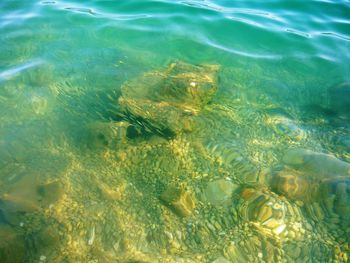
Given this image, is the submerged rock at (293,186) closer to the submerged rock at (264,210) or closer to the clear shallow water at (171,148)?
the clear shallow water at (171,148)

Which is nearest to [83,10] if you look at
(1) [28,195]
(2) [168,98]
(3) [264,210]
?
(2) [168,98]

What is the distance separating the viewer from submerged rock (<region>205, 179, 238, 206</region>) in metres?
3.63

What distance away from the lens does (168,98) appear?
493 centimetres

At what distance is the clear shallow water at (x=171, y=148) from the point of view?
323 cm

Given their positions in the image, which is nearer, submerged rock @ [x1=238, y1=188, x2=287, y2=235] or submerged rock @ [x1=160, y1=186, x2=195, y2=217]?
submerged rock @ [x1=238, y1=188, x2=287, y2=235]

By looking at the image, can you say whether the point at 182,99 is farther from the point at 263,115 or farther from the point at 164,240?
the point at 164,240

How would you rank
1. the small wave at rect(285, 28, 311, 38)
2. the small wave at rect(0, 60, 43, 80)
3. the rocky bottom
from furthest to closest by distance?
the small wave at rect(285, 28, 311, 38), the small wave at rect(0, 60, 43, 80), the rocky bottom

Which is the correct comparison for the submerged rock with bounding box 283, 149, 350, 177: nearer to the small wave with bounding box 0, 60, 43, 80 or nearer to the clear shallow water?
the clear shallow water

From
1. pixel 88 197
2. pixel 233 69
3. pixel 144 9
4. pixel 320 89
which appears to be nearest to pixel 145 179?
pixel 88 197

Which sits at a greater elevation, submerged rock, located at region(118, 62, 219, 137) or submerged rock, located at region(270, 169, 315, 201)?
submerged rock, located at region(118, 62, 219, 137)

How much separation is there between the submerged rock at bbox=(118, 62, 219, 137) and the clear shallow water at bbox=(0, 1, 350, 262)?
178 millimetres

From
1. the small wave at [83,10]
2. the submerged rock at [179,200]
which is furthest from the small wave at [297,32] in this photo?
the submerged rock at [179,200]

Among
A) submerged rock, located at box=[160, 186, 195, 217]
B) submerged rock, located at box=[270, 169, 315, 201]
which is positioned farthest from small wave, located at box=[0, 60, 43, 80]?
submerged rock, located at box=[270, 169, 315, 201]

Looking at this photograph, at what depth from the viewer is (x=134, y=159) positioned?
4.11 meters
